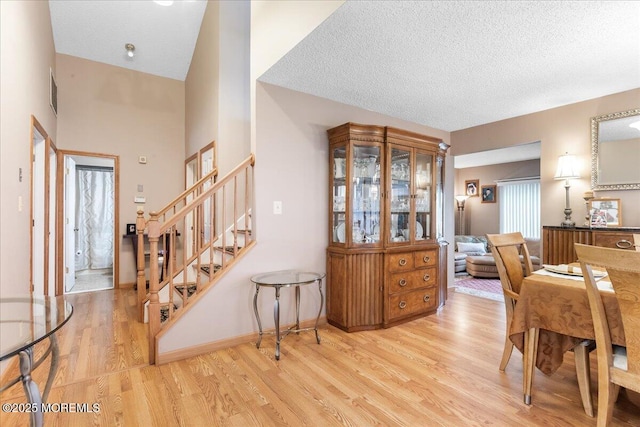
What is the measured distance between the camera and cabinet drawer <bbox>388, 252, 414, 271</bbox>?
3.04 metres

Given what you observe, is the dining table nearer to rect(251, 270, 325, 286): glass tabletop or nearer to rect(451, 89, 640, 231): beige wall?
rect(251, 270, 325, 286): glass tabletop

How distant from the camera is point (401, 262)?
10.2ft

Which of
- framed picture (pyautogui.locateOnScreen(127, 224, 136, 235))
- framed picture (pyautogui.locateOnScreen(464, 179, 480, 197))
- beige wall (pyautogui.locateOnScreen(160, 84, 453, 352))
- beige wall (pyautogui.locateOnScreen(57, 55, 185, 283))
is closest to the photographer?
beige wall (pyautogui.locateOnScreen(160, 84, 453, 352))

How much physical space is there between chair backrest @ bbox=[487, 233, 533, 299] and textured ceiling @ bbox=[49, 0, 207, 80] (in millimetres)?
4625

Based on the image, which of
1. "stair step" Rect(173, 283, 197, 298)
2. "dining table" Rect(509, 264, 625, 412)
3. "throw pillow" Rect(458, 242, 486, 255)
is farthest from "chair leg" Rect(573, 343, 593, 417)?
"throw pillow" Rect(458, 242, 486, 255)

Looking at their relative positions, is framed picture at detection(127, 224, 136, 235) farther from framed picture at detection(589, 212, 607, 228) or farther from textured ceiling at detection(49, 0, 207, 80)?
framed picture at detection(589, 212, 607, 228)

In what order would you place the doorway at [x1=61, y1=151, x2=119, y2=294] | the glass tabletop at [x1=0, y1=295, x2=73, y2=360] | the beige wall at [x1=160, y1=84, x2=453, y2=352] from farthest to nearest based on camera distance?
the doorway at [x1=61, y1=151, x2=119, y2=294]
the beige wall at [x1=160, y1=84, x2=453, y2=352]
the glass tabletop at [x1=0, y1=295, x2=73, y2=360]

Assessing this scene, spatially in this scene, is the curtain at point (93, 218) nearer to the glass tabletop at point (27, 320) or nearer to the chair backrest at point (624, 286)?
the glass tabletop at point (27, 320)

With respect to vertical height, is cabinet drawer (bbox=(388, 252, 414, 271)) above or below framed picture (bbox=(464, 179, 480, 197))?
below

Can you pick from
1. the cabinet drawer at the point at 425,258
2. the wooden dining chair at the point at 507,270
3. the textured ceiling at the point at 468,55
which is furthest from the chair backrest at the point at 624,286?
the cabinet drawer at the point at 425,258

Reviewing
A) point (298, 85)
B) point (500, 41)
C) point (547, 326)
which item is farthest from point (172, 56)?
point (547, 326)

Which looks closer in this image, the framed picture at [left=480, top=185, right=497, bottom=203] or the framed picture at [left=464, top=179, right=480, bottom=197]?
the framed picture at [left=480, top=185, right=497, bottom=203]

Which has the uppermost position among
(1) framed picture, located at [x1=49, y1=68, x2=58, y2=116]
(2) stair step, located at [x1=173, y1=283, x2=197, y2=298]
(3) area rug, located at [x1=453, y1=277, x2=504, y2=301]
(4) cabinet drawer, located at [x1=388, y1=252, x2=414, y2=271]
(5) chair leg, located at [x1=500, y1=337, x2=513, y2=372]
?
(1) framed picture, located at [x1=49, y1=68, x2=58, y2=116]

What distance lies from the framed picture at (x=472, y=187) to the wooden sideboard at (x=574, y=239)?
4.49m
